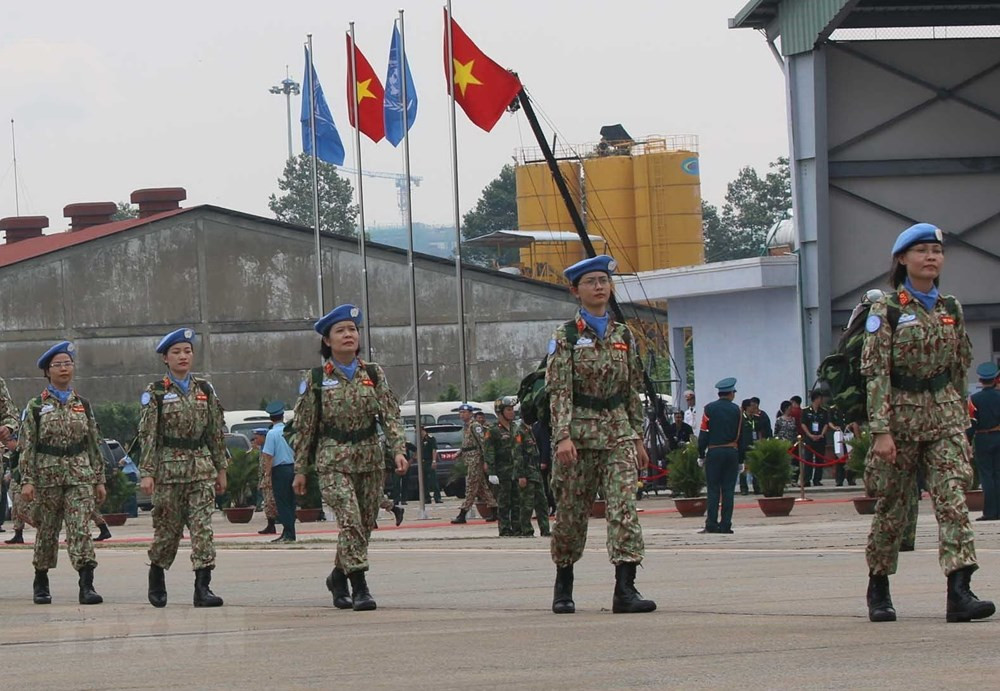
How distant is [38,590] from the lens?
44.8ft

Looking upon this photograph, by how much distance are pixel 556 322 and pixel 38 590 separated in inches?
1841

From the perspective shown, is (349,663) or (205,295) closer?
(349,663)

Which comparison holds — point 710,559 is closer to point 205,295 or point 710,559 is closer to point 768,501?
point 768,501

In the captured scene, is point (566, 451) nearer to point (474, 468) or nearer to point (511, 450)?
point (511, 450)

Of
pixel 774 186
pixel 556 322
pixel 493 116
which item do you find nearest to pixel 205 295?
pixel 556 322

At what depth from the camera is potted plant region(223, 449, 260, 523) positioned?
31.0 m

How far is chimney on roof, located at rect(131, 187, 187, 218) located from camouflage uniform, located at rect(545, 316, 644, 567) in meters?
59.1

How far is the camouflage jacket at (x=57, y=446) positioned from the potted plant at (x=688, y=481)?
45.1 ft

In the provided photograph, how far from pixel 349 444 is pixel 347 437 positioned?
0.05m

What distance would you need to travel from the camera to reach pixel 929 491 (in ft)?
30.2

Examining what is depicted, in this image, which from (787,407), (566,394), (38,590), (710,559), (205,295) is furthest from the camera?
(205,295)

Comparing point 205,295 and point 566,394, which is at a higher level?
point 205,295

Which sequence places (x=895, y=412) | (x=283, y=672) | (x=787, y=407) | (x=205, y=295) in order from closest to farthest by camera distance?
(x=283, y=672) → (x=895, y=412) → (x=787, y=407) → (x=205, y=295)

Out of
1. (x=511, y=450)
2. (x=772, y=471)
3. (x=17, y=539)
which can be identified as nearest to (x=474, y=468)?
(x=511, y=450)
